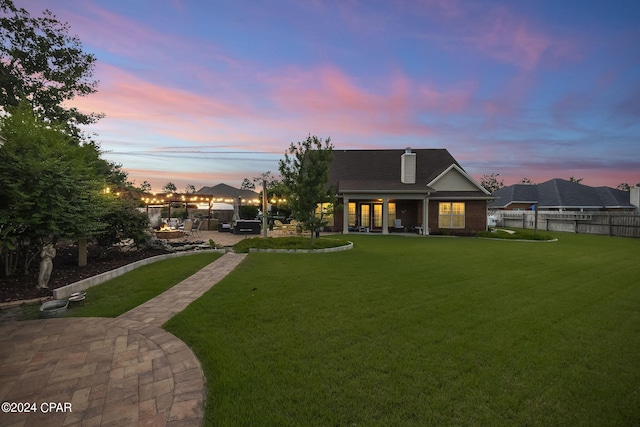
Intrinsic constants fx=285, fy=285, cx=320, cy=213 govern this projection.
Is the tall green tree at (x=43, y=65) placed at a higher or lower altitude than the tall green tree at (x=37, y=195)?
higher

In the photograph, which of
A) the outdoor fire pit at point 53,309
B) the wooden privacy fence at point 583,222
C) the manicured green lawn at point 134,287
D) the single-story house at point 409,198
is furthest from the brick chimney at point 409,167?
the outdoor fire pit at point 53,309

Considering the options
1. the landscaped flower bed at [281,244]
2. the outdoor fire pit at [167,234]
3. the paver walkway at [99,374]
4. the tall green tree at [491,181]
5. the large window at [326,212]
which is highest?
the tall green tree at [491,181]

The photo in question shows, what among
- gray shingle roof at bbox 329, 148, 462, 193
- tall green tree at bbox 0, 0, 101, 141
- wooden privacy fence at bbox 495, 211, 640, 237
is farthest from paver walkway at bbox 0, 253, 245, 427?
wooden privacy fence at bbox 495, 211, 640, 237

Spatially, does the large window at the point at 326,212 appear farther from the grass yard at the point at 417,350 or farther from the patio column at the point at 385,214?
the grass yard at the point at 417,350

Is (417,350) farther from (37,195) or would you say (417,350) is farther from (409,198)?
(409,198)

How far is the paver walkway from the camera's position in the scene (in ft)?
7.89

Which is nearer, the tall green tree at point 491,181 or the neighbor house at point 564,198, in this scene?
the neighbor house at point 564,198

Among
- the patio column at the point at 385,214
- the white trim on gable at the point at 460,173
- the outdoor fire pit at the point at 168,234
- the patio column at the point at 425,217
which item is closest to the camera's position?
the outdoor fire pit at the point at 168,234

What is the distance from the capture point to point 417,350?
3504 millimetres

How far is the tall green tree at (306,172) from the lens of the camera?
12.3 metres

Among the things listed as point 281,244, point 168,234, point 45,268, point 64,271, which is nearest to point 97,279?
point 45,268

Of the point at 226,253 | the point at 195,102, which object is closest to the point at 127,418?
the point at 226,253

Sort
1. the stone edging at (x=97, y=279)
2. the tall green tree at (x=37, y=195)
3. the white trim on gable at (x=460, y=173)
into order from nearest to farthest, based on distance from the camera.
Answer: the stone edging at (x=97, y=279) < the tall green tree at (x=37, y=195) < the white trim on gable at (x=460, y=173)

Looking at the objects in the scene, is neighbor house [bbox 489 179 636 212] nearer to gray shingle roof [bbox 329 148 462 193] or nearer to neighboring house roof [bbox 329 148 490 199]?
gray shingle roof [bbox 329 148 462 193]
